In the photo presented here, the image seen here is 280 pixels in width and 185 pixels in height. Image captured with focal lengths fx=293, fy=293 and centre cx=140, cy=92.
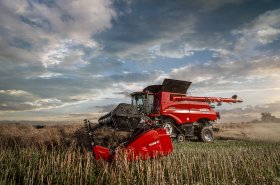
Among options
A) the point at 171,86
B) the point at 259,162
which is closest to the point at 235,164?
the point at 259,162

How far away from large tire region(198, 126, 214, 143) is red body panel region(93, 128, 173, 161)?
34.8 feet

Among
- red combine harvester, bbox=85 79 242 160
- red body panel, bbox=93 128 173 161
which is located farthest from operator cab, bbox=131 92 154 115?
red body panel, bbox=93 128 173 161

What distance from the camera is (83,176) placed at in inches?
262

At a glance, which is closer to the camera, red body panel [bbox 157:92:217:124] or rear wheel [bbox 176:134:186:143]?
rear wheel [bbox 176:134:186:143]

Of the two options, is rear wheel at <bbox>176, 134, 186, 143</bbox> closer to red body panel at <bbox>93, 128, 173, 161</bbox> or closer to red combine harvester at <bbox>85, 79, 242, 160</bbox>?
red combine harvester at <bbox>85, 79, 242, 160</bbox>

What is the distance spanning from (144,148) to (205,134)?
11499 millimetres

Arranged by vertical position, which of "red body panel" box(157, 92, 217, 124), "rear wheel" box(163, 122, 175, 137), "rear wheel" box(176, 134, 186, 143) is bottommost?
"rear wheel" box(176, 134, 186, 143)

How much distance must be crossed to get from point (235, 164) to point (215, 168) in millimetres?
719

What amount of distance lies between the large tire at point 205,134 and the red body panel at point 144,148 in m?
10.6

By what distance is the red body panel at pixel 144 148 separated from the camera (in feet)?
24.9

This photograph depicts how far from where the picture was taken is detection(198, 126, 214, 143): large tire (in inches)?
715

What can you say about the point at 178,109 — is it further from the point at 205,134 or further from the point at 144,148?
the point at 144,148

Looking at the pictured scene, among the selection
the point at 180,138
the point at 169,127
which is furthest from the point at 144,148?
the point at 180,138

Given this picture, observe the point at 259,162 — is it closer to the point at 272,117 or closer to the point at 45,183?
the point at 45,183
